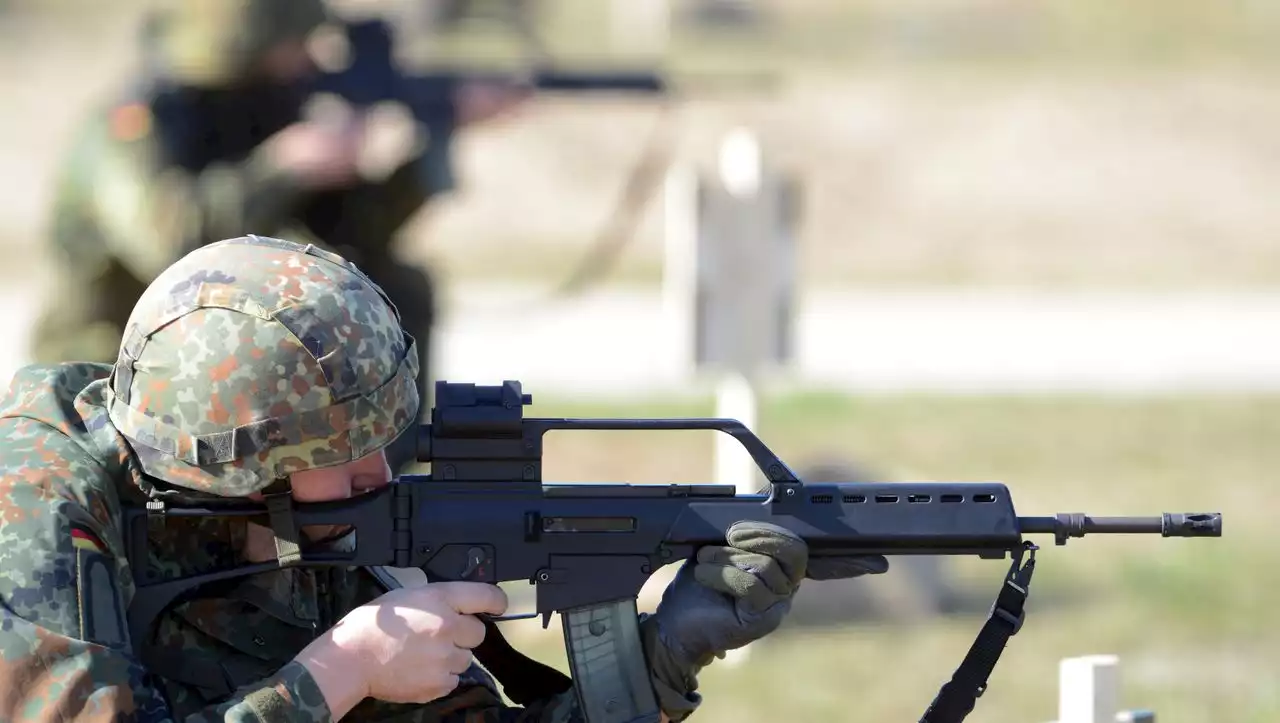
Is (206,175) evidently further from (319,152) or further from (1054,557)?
(1054,557)

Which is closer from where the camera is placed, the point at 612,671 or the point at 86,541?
the point at 86,541

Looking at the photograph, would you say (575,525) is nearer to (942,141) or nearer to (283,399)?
(283,399)

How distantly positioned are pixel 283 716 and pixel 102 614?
32cm

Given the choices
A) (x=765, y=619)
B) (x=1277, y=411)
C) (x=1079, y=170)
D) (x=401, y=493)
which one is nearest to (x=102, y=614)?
(x=401, y=493)

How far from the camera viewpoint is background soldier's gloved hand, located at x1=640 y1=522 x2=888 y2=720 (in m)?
3.46

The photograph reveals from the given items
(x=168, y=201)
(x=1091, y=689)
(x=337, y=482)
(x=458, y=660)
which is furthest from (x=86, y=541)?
(x=168, y=201)

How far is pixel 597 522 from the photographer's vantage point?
355 cm

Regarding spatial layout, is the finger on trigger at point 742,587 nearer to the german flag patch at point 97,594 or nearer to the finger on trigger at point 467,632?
the finger on trigger at point 467,632

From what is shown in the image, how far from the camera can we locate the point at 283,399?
3.21 m

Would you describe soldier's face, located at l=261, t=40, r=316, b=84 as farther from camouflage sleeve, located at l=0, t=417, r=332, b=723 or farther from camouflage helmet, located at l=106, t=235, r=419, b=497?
camouflage sleeve, located at l=0, t=417, r=332, b=723

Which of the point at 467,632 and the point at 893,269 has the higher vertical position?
the point at 467,632

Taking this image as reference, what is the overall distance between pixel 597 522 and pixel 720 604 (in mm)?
266

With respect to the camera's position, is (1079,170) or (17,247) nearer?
(17,247)

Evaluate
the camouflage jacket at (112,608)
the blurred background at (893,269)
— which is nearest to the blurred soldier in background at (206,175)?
the blurred background at (893,269)
